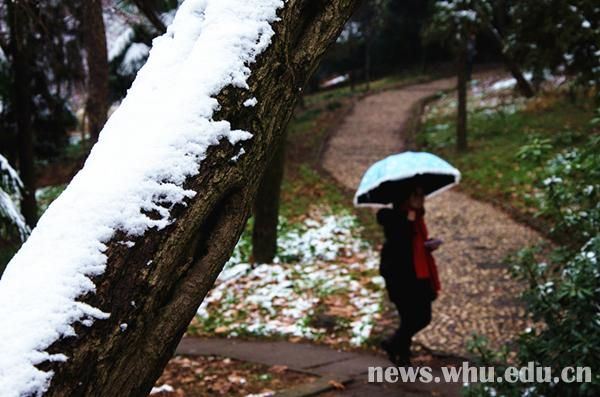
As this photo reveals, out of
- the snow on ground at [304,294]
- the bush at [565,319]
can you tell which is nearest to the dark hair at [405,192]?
the bush at [565,319]

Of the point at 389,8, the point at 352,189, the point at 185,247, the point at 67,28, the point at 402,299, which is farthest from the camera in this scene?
the point at 389,8

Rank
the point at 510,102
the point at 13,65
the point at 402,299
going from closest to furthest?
the point at 402,299, the point at 13,65, the point at 510,102

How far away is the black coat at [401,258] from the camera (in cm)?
516

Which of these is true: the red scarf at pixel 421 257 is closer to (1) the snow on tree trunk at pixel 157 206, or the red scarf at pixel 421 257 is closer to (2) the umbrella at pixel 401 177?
(2) the umbrella at pixel 401 177

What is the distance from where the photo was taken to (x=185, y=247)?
1.84 meters

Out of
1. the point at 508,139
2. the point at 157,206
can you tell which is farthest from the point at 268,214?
the point at 508,139

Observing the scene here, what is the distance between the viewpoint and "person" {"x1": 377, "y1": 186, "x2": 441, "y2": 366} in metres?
5.16

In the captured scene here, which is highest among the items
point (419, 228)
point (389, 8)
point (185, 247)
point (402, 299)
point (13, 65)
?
point (389, 8)

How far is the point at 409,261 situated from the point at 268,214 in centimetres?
450

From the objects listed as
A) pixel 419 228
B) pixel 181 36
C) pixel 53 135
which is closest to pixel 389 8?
pixel 53 135

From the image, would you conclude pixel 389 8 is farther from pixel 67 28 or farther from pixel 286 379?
pixel 286 379

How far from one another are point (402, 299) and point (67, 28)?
709 centimetres

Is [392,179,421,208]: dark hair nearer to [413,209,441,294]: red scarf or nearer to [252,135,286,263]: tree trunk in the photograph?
[413,209,441,294]: red scarf

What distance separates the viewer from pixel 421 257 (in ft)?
17.0
